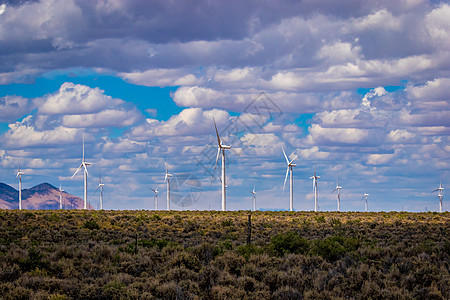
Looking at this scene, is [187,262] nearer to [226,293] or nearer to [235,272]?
[235,272]

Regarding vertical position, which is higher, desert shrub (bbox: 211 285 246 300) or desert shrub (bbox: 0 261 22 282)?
desert shrub (bbox: 0 261 22 282)

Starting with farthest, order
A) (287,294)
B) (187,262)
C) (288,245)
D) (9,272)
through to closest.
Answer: (288,245) → (187,262) → (9,272) → (287,294)

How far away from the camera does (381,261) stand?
2678 cm

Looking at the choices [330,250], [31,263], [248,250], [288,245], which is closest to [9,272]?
[31,263]

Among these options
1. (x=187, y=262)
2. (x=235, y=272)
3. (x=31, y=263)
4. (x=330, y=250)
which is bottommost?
(x=235, y=272)

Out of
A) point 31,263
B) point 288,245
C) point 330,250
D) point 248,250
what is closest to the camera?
point 31,263

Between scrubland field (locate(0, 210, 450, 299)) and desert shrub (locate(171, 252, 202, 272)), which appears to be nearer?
scrubland field (locate(0, 210, 450, 299))

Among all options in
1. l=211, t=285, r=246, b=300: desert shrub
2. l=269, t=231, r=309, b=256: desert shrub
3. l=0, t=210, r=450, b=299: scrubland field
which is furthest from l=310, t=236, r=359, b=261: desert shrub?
l=211, t=285, r=246, b=300: desert shrub

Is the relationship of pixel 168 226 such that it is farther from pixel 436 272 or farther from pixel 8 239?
pixel 436 272

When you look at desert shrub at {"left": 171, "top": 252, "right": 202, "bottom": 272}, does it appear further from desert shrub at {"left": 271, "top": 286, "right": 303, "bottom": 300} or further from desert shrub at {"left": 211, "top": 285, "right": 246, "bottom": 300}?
desert shrub at {"left": 271, "top": 286, "right": 303, "bottom": 300}

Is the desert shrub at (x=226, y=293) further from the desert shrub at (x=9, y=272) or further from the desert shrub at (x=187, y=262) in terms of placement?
the desert shrub at (x=9, y=272)

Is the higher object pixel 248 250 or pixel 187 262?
pixel 248 250

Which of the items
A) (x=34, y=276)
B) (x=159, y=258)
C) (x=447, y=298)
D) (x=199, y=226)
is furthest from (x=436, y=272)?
(x=199, y=226)

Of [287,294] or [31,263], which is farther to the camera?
[31,263]
